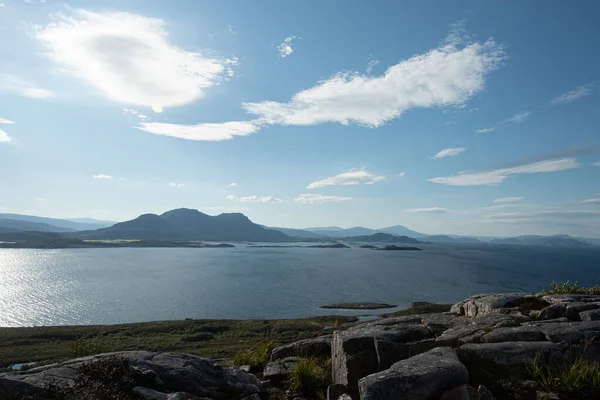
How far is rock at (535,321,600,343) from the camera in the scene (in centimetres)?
1080

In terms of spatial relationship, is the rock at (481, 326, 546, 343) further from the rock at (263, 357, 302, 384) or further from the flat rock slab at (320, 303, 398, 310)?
the flat rock slab at (320, 303, 398, 310)

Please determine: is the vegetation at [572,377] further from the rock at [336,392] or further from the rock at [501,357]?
the rock at [336,392]

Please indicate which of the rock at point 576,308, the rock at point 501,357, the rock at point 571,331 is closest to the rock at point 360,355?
the rock at point 501,357

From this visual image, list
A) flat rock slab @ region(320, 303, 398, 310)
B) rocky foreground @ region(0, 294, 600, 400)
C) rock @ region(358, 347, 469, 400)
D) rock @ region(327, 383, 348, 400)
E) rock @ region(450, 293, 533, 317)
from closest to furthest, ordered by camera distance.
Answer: rock @ region(358, 347, 469, 400) < rocky foreground @ region(0, 294, 600, 400) < rock @ region(327, 383, 348, 400) < rock @ region(450, 293, 533, 317) < flat rock slab @ region(320, 303, 398, 310)

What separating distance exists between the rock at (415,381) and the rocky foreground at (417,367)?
0.8 inches

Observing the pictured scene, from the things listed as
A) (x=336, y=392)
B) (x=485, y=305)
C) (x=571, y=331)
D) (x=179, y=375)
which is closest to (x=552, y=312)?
(x=485, y=305)

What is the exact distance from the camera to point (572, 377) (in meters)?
8.88

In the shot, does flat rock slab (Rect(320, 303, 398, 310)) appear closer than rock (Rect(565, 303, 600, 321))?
No

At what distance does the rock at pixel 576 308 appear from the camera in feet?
44.4

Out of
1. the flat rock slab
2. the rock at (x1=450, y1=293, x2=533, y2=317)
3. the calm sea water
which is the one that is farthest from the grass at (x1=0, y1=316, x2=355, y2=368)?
the rock at (x1=450, y1=293, x2=533, y2=317)

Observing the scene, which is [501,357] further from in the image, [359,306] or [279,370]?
[359,306]

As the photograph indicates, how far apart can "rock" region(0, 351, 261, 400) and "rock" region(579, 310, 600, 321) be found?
11.9 meters

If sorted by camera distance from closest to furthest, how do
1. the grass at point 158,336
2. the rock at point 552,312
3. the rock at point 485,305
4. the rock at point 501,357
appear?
the rock at point 501,357, the rock at point 552,312, the rock at point 485,305, the grass at point 158,336

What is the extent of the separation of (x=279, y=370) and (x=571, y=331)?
971cm
